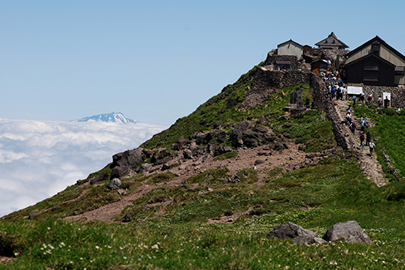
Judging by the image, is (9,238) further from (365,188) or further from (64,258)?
(365,188)

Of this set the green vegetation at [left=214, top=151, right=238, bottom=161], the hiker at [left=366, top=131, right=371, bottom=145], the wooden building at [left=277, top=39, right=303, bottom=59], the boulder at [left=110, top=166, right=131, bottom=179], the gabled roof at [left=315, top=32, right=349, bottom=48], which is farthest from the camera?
the gabled roof at [left=315, top=32, right=349, bottom=48]

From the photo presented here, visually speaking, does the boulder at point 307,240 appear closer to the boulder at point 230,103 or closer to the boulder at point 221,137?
the boulder at point 221,137

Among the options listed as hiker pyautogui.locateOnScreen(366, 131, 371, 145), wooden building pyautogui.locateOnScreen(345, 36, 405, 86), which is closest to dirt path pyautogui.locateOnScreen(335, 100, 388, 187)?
hiker pyautogui.locateOnScreen(366, 131, 371, 145)

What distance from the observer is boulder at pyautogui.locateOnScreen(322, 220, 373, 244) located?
21.8m

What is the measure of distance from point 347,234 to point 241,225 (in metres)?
14.3

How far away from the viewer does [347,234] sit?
22.1 meters

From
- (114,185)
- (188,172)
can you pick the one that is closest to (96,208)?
(114,185)

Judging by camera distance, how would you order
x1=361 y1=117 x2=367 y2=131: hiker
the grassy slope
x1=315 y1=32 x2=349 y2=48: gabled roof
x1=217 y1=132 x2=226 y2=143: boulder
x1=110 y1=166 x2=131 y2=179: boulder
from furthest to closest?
1. x1=315 y1=32 x2=349 y2=48: gabled roof
2. x1=110 y1=166 x2=131 y2=179: boulder
3. x1=217 y1=132 x2=226 y2=143: boulder
4. x1=361 y1=117 x2=367 y2=131: hiker
5. the grassy slope

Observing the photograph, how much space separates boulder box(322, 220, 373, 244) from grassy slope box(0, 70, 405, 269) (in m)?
0.97

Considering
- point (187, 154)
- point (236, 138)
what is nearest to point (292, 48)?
point (236, 138)

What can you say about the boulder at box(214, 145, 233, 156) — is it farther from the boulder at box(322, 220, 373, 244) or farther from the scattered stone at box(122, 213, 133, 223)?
the boulder at box(322, 220, 373, 244)

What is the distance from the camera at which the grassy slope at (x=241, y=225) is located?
1493 centimetres

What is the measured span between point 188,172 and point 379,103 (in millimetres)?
33526

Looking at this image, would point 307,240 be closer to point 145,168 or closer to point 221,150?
point 221,150
